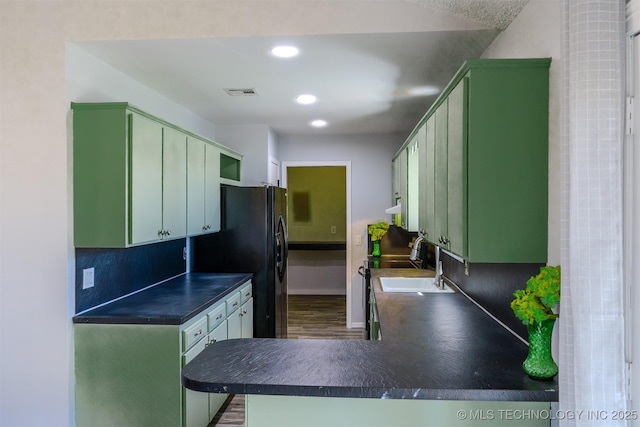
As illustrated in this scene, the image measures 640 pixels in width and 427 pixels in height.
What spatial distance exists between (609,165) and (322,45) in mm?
1610

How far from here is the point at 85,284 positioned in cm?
246

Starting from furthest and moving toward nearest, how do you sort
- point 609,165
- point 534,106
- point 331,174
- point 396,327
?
point 331,174
point 396,327
point 534,106
point 609,165

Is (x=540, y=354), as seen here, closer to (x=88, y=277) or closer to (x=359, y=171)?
(x=88, y=277)

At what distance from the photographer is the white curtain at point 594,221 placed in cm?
119

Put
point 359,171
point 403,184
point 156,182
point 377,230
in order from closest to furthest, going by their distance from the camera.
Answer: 1. point 156,182
2. point 403,184
3. point 377,230
4. point 359,171

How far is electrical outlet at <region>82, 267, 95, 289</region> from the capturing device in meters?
2.45

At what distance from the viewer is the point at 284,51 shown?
95.8 inches

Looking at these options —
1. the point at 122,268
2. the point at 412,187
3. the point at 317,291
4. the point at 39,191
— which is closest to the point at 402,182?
the point at 412,187

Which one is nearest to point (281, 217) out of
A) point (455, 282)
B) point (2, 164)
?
point (455, 282)

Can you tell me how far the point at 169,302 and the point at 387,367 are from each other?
1716mm

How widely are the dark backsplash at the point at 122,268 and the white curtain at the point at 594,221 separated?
2446 mm

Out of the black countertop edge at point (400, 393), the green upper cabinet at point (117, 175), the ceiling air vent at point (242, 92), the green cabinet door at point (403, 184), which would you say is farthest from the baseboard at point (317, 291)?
the black countertop edge at point (400, 393)

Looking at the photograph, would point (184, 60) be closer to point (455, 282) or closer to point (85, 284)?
point (85, 284)

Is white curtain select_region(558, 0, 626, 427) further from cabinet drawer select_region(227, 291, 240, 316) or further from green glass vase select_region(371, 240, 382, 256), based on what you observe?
green glass vase select_region(371, 240, 382, 256)
